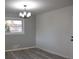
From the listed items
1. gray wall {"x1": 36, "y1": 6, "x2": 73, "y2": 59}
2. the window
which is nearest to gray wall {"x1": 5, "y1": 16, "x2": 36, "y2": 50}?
the window

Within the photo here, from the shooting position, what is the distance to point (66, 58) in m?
4.42

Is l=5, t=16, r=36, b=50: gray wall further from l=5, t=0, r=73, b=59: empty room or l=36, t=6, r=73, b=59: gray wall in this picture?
l=36, t=6, r=73, b=59: gray wall

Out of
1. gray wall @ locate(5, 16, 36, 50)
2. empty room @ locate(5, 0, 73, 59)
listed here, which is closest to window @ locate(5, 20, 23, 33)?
empty room @ locate(5, 0, 73, 59)

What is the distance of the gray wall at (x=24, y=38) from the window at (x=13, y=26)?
0.89 ft

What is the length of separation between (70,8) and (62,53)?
2133 millimetres

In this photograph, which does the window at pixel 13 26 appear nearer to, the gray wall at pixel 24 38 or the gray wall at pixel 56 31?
the gray wall at pixel 24 38

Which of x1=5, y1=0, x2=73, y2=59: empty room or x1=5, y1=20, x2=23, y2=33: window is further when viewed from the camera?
x1=5, y1=20, x2=23, y2=33: window

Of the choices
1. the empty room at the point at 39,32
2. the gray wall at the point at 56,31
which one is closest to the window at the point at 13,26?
the empty room at the point at 39,32

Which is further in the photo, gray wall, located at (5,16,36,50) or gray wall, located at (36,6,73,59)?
gray wall, located at (5,16,36,50)

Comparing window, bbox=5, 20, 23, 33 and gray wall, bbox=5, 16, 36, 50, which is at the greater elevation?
window, bbox=5, 20, 23, 33

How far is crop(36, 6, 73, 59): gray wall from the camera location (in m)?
4.36

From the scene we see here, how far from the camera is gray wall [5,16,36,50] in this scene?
6267mm

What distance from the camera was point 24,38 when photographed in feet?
22.2
